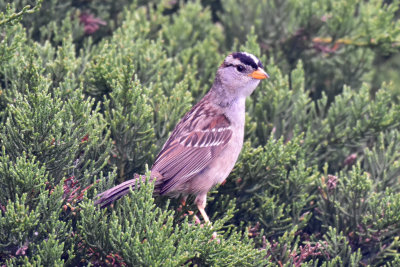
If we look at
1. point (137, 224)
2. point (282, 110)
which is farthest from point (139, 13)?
point (137, 224)

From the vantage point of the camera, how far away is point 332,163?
5281 millimetres

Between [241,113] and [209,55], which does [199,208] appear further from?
[209,55]

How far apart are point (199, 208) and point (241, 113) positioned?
1.04 meters

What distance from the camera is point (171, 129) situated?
15.8 feet

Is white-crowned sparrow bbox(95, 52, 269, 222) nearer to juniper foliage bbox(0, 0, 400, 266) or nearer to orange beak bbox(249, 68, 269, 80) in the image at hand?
orange beak bbox(249, 68, 269, 80)

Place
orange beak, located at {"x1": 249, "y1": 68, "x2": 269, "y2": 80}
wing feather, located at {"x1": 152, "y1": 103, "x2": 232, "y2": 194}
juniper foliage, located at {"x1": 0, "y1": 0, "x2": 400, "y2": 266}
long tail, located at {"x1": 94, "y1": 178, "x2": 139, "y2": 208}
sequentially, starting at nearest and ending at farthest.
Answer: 1. juniper foliage, located at {"x1": 0, "y1": 0, "x2": 400, "y2": 266}
2. long tail, located at {"x1": 94, "y1": 178, "x2": 139, "y2": 208}
3. wing feather, located at {"x1": 152, "y1": 103, "x2": 232, "y2": 194}
4. orange beak, located at {"x1": 249, "y1": 68, "x2": 269, "y2": 80}

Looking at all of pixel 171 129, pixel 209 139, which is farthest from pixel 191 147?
pixel 171 129

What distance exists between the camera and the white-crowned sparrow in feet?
14.1

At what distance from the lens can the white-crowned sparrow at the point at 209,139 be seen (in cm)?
430

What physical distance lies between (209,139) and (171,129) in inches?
15.8

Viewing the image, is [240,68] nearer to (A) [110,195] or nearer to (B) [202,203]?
(B) [202,203]

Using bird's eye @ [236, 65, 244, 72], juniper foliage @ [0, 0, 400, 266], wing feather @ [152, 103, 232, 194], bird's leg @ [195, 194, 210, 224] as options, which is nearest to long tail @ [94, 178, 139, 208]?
juniper foliage @ [0, 0, 400, 266]

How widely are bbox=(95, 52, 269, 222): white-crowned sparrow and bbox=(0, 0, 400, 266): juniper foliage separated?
0.55ft

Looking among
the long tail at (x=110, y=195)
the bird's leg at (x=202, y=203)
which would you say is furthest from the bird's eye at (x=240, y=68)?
the long tail at (x=110, y=195)
